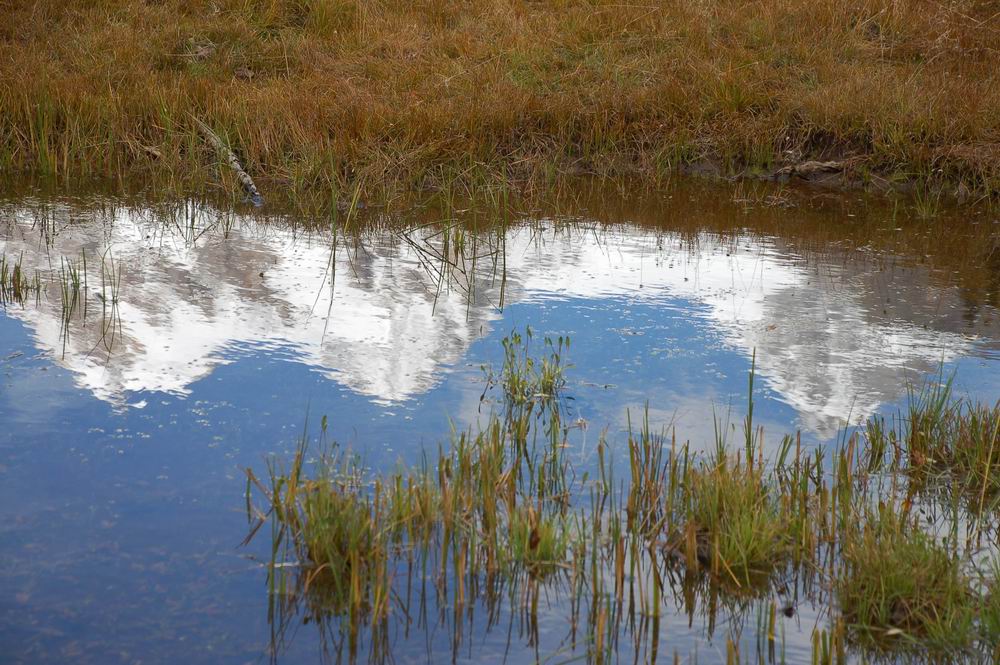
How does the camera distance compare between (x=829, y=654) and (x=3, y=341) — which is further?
(x=3, y=341)

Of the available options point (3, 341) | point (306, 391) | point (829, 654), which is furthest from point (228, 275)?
point (829, 654)

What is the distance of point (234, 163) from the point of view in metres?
9.53

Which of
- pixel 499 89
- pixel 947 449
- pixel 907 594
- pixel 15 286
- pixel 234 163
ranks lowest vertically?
pixel 907 594

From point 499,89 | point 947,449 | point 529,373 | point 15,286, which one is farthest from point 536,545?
point 499,89

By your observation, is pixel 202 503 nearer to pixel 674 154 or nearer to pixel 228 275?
pixel 228 275

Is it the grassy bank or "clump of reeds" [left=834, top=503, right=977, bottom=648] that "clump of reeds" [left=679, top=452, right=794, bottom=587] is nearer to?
"clump of reeds" [left=834, top=503, right=977, bottom=648]

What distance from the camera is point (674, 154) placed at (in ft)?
35.3

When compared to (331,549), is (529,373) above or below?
above

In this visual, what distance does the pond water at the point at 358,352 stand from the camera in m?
3.27

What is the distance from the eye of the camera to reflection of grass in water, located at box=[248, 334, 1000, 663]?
10.3 feet

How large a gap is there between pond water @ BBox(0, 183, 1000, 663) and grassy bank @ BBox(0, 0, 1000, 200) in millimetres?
1054

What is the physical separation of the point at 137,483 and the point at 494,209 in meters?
4.99

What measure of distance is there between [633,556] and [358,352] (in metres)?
2.53

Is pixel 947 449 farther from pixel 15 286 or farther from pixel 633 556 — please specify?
pixel 15 286
